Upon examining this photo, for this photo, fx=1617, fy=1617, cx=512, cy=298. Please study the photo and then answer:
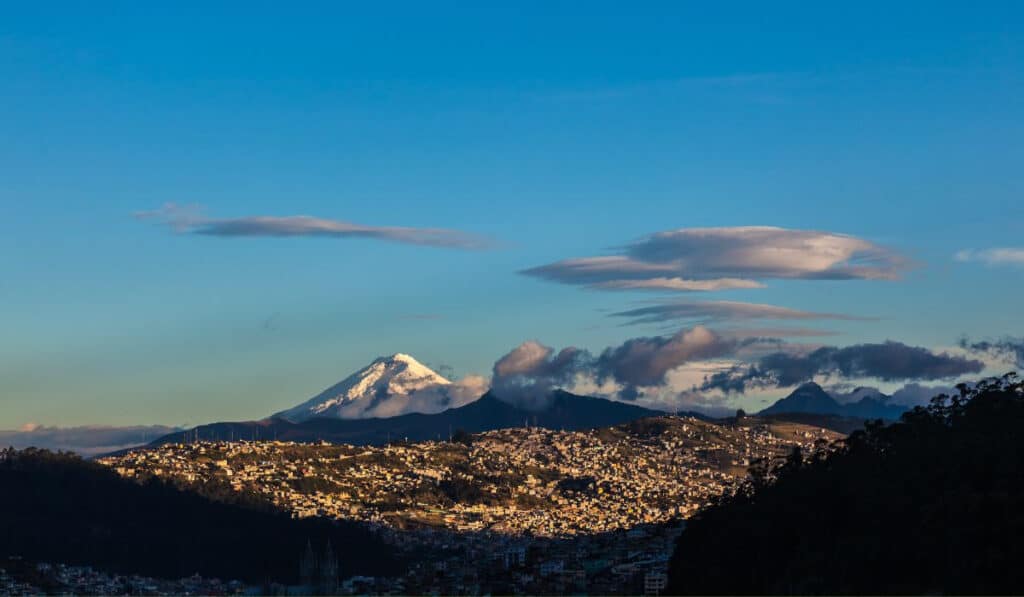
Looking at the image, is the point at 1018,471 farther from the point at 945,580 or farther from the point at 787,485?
the point at 787,485

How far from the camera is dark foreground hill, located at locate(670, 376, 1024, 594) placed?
138 metres

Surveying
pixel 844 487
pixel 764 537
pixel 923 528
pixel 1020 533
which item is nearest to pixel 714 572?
pixel 764 537

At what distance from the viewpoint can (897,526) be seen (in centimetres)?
15375

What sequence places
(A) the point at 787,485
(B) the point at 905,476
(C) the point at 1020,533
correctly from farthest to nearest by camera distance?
(A) the point at 787,485
(B) the point at 905,476
(C) the point at 1020,533

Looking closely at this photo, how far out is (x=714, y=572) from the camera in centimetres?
17625

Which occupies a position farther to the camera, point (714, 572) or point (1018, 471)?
point (714, 572)

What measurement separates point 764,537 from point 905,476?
1695cm

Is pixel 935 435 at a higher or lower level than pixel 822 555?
higher

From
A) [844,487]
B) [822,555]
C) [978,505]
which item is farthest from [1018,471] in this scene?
[844,487]

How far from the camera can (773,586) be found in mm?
164750

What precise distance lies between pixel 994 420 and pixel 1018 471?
37.1 meters

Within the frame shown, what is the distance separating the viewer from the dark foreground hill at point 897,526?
138375mm

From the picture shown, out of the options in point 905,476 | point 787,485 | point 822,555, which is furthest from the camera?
point 787,485

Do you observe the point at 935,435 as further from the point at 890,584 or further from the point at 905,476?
the point at 890,584
